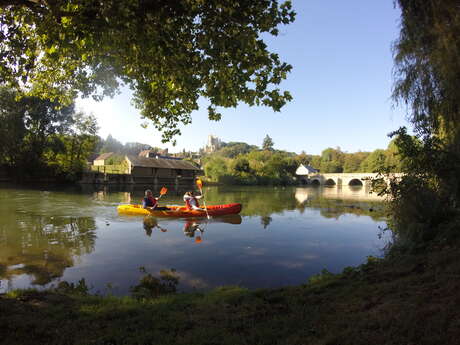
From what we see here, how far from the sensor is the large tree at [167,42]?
14.7ft

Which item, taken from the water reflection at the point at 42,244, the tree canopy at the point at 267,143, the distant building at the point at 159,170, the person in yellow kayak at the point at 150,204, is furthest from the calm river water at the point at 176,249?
the tree canopy at the point at 267,143

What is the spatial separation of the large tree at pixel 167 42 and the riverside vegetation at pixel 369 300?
3.71 m

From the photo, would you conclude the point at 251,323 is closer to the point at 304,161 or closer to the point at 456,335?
the point at 456,335

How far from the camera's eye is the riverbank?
2965 mm

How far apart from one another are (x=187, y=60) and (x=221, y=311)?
14.3ft

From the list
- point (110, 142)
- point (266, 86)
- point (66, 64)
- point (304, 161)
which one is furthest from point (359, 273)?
point (110, 142)

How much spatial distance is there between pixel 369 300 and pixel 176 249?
21.3 ft

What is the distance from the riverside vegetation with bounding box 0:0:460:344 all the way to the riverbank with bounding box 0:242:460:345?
0.04 feet

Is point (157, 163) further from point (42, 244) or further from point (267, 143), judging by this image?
point (267, 143)

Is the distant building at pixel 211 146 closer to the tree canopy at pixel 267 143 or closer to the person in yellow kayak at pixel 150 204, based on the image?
the tree canopy at pixel 267 143

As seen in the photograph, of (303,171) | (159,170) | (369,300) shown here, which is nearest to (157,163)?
(159,170)

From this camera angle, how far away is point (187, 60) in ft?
18.2

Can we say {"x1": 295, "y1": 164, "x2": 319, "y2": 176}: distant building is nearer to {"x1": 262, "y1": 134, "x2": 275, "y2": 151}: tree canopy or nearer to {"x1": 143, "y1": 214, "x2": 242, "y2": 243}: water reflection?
{"x1": 262, "y1": 134, "x2": 275, "y2": 151}: tree canopy

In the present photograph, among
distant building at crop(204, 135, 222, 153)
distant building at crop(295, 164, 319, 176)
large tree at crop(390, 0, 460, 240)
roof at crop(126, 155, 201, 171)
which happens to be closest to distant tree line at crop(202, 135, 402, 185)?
distant building at crop(295, 164, 319, 176)
